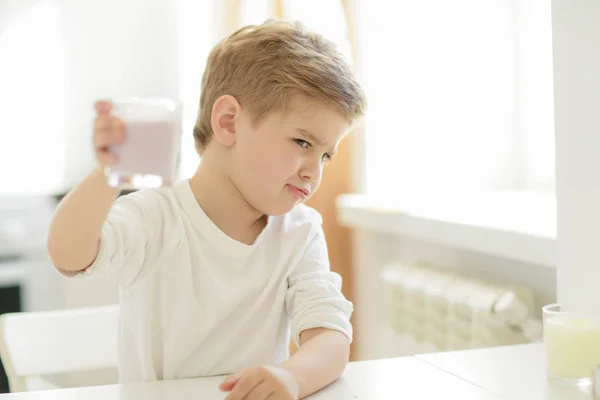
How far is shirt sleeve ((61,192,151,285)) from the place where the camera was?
3.56ft

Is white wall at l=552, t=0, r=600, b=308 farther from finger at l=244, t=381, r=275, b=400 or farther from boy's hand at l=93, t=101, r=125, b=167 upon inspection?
boy's hand at l=93, t=101, r=125, b=167

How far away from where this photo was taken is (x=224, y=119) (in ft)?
4.16

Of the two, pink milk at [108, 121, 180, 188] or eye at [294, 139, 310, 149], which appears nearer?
pink milk at [108, 121, 180, 188]

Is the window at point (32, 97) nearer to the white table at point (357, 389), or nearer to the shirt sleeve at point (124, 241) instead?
the shirt sleeve at point (124, 241)

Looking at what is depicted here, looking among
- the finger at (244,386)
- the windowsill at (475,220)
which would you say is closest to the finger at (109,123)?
the finger at (244,386)

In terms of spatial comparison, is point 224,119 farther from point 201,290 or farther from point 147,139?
point 147,139

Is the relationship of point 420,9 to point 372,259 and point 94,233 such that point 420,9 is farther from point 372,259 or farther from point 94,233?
point 94,233

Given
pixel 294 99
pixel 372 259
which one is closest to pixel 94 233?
pixel 294 99

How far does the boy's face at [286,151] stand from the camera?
1.19m

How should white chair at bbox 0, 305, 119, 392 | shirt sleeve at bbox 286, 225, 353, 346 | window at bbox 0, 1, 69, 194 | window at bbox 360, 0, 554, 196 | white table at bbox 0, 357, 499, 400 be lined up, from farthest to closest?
window at bbox 0, 1, 69, 194, window at bbox 360, 0, 554, 196, white chair at bbox 0, 305, 119, 392, shirt sleeve at bbox 286, 225, 353, 346, white table at bbox 0, 357, 499, 400

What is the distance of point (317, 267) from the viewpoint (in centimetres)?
133

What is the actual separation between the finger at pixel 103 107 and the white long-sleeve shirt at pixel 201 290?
14.6 inches

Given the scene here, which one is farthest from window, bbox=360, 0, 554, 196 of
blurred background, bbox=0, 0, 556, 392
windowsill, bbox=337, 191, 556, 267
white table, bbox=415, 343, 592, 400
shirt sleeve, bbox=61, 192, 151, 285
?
shirt sleeve, bbox=61, 192, 151, 285

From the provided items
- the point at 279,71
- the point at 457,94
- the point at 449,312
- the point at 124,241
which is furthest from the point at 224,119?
the point at 457,94
